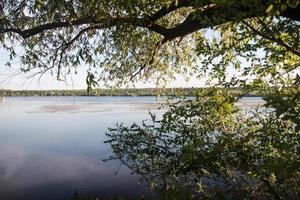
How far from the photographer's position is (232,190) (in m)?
7.95

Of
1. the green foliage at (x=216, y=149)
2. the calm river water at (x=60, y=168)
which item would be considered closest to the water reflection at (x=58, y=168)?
the calm river water at (x=60, y=168)

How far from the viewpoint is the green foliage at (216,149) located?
6.71m

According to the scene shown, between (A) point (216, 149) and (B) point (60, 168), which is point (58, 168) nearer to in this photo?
(B) point (60, 168)

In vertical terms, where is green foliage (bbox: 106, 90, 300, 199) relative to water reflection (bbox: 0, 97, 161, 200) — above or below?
above

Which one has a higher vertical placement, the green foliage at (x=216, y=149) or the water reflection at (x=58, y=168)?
the green foliage at (x=216, y=149)

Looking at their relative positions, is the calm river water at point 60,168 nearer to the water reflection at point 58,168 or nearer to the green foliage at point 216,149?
the water reflection at point 58,168

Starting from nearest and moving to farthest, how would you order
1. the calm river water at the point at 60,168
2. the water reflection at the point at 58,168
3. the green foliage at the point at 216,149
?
the green foliage at the point at 216,149 → the calm river water at the point at 60,168 → the water reflection at the point at 58,168

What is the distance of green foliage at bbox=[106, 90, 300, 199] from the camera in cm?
671

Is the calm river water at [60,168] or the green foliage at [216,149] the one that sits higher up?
the green foliage at [216,149]

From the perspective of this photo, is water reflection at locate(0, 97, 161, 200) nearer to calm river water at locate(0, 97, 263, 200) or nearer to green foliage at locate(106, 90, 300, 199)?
calm river water at locate(0, 97, 263, 200)

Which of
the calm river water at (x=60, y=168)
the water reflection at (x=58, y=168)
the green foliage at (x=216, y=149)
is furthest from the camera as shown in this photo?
the water reflection at (x=58, y=168)

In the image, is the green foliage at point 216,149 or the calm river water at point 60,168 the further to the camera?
the calm river water at point 60,168

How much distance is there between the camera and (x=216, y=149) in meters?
6.35

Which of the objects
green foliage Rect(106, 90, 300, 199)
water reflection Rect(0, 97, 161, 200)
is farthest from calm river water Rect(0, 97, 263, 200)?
green foliage Rect(106, 90, 300, 199)
